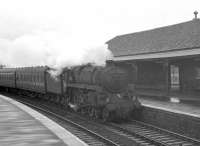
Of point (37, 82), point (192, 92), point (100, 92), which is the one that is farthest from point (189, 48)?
point (37, 82)

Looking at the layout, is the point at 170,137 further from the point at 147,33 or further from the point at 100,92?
the point at 147,33

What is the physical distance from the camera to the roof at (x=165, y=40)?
19.0 metres

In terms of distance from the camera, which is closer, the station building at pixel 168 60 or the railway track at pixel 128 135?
the railway track at pixel 128 135

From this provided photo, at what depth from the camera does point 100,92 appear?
1437cm

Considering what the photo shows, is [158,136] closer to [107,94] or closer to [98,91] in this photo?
[107,94]

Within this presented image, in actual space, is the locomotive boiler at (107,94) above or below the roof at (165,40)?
below

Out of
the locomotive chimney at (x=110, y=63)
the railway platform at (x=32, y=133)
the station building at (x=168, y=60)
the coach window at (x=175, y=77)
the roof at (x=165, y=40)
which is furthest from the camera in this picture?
the coach window at (x=175, y=77)

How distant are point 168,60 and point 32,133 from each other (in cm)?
1054

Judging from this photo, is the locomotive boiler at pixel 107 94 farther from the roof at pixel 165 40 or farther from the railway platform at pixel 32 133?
the roof at pixel 165 40

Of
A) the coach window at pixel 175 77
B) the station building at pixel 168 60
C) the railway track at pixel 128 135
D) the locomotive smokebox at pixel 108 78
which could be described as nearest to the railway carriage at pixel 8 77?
the station building at pixel 168 60

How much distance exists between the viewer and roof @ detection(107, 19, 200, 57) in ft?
→ 62.3

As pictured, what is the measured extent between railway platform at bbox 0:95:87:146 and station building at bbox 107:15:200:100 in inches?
329

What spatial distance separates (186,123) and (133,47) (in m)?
12.6

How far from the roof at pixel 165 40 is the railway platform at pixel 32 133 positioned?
9.23m
